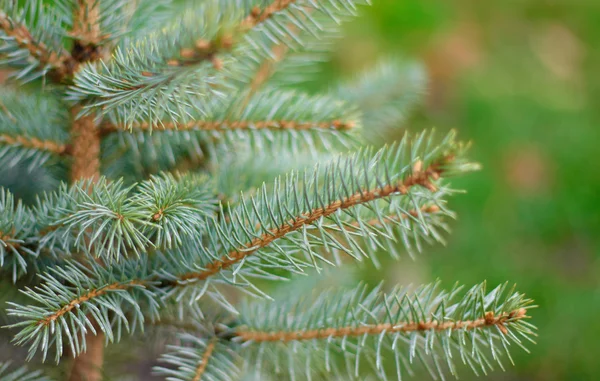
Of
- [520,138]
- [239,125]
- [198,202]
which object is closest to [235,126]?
[239,125]

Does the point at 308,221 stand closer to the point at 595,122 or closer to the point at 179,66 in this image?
the point at 179,66

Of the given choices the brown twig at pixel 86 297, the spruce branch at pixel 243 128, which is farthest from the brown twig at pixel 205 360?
the spruce branch at pixel 243 128

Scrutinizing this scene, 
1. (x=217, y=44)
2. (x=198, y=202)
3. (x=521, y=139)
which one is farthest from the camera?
(x=521, y=139)

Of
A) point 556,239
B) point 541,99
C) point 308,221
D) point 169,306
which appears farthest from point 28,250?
point 541,99

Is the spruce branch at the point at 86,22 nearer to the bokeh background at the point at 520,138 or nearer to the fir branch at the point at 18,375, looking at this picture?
the fir branch at the point at 18,375

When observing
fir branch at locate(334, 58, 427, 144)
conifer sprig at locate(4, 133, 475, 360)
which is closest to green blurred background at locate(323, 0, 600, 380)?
fir branch at locate(334, 58, 427, 144)

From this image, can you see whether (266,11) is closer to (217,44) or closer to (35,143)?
(217,44)
